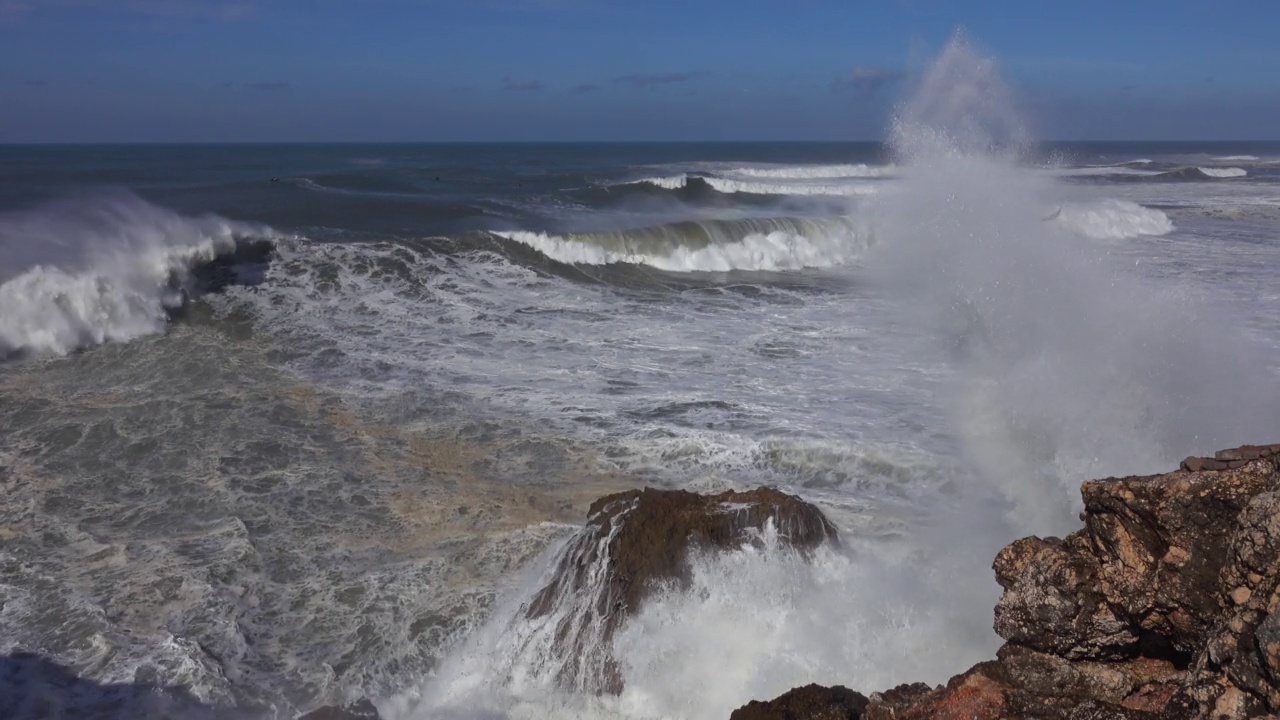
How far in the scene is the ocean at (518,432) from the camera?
521 centimetres

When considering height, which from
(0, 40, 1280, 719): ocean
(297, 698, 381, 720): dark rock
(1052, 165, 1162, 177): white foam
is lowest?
(297, 698, 381, 720): dark rock

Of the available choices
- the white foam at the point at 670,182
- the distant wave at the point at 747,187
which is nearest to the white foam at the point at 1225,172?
the distant wave at the point at 747,187

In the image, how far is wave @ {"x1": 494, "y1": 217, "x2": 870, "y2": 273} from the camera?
69.6 ft

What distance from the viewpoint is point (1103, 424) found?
7539mm

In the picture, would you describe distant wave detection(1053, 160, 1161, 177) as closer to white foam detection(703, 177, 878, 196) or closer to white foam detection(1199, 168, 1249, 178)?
white foam detection(1199, 168, 1249, 178)

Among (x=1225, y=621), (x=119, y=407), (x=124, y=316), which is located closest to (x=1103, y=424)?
(x=1225, y=621)

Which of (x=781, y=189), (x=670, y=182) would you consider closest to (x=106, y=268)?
(x=670, y=182)

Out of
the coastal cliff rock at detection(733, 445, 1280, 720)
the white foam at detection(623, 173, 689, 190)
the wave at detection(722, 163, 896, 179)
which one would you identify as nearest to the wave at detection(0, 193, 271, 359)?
the coastal cliff rock at detection(733, 445, 1280, 720)

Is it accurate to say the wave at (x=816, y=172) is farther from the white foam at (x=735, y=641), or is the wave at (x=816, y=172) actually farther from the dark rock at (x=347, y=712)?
the dark rock at (x=347, y=712)

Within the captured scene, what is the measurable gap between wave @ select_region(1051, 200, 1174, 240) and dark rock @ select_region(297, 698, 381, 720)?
26.4 metres

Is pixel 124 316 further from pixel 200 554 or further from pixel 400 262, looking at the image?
pixel 200 554

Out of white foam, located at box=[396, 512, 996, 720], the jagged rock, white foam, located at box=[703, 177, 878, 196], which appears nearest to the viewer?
white foam, located at box=[396, 512, 996, 720]

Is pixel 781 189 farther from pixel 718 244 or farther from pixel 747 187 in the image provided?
pixel 718 244

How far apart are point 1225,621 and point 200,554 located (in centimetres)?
620
